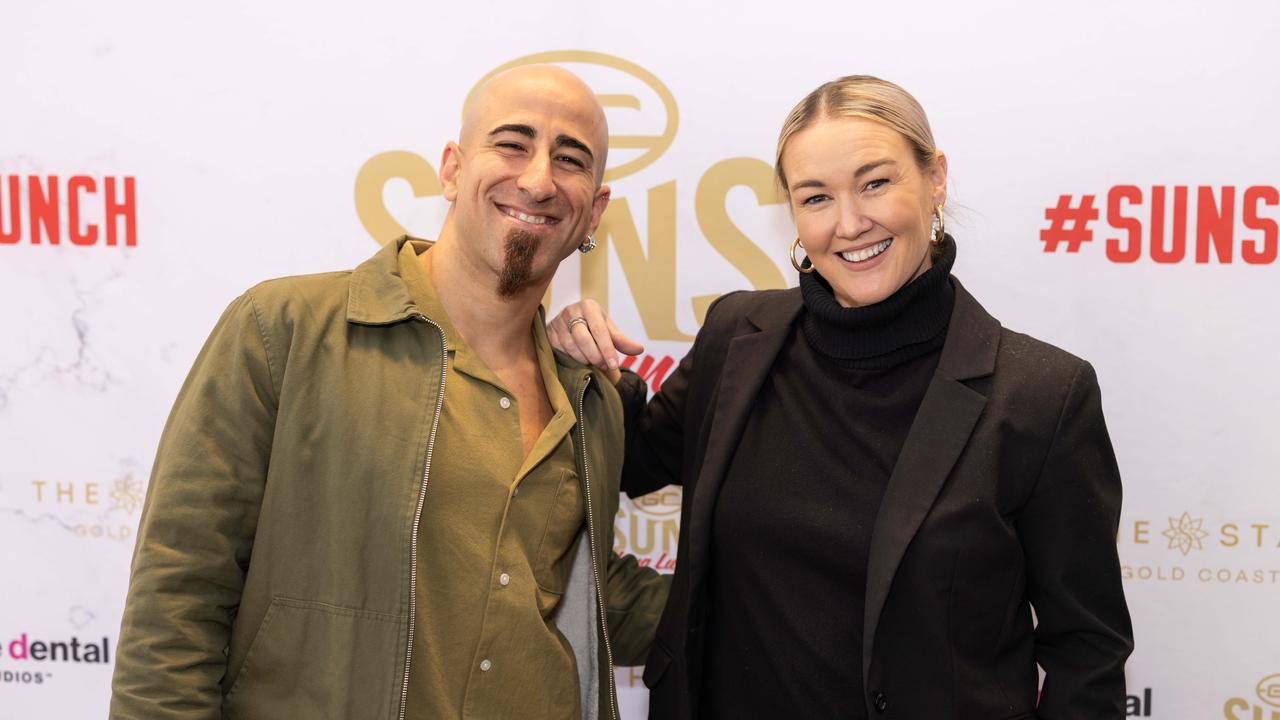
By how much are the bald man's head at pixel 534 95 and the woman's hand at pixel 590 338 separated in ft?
0.94

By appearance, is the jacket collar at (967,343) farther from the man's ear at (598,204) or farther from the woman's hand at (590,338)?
the man's ear at (598,204)

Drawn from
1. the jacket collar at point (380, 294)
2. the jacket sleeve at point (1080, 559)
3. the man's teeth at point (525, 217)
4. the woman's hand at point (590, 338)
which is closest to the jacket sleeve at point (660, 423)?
the woman's hand at point (590, 338)

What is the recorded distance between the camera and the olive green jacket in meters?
1.53

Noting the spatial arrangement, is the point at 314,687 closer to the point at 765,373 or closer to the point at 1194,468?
the point at 765,373

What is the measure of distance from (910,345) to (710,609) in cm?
58

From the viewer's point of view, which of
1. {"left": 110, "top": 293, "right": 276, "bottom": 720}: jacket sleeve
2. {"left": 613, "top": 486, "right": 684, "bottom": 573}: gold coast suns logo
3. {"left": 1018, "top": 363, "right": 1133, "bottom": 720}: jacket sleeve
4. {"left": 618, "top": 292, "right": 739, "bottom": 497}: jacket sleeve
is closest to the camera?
{"left": 110, "top": 293, "right": 276, "bottom": 720}: jacket sleeve

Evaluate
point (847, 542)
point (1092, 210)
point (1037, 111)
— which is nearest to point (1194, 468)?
point (1092, 210)

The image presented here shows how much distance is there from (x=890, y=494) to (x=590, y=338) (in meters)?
0.64

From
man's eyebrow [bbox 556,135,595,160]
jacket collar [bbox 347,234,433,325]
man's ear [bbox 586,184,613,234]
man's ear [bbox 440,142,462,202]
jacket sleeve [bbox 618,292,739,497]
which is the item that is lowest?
jacket sleeve [bbox 618,292,739,497]

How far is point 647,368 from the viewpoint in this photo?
8.55 ft

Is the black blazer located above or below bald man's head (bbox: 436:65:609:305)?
below

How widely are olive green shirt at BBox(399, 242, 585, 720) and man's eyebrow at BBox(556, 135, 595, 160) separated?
13.7 inches

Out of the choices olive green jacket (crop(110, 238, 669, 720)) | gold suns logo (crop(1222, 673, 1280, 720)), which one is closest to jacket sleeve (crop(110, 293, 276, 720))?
olive green jacket (crop(110, 238, 669, 720))

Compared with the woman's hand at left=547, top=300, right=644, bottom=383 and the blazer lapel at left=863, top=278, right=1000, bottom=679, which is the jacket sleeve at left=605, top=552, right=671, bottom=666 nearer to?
the woman's hand at left=547, top=300, right=644, bottom=383
